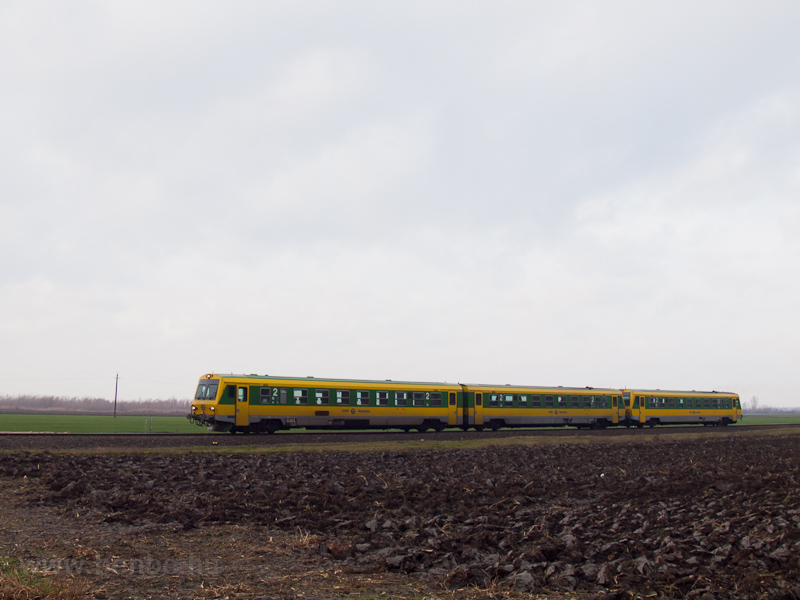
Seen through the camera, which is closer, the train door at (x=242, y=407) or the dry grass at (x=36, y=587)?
the dry grass at (x=36, y=587)

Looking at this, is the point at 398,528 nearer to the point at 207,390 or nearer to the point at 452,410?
the point at 207,390

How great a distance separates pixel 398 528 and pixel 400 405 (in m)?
27.2

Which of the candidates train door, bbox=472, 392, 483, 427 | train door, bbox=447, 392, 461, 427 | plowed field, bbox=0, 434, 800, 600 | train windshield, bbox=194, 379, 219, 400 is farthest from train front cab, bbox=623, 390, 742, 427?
train windshield, bbox=194, 379, 219, 400

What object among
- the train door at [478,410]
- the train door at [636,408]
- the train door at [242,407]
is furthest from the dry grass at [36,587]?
the train door at [636,408]

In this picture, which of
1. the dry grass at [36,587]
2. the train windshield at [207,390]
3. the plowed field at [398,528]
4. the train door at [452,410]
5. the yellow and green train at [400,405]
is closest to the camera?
the dry grass at [36,587]

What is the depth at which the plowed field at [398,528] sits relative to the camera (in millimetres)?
7941

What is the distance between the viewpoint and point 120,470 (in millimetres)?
17375

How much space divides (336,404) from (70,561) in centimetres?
2745

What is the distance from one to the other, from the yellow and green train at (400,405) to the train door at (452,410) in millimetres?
68

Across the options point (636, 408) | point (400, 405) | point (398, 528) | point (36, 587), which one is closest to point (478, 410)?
point (400, 405)

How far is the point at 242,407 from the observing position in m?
32.8

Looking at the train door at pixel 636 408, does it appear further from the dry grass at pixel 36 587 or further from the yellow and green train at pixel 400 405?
the dry grass at pixel 36 587

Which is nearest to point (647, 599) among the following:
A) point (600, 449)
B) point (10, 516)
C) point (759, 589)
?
point (759, 589)

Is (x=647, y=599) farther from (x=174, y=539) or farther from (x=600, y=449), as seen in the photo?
(x=600, y=449)
